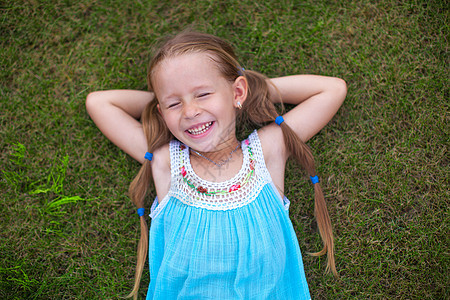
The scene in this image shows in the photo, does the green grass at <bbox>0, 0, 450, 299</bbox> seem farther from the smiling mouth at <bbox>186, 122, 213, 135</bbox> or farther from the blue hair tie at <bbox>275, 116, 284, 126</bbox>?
the smiling mouth at <bbox>186, 122, 213, 135</bbox>

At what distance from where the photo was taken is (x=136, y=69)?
2.49 m

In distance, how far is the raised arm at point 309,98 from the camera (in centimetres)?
215

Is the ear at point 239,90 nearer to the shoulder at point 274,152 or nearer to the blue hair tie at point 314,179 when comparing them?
the shoulder at point 274,152

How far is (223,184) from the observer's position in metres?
1.97

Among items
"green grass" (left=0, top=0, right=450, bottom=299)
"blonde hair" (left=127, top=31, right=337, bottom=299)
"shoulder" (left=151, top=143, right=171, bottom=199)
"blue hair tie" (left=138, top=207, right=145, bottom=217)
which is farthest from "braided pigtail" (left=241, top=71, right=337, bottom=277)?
"blue hair tie" (left=138, top=207, right=145, bottom=217)

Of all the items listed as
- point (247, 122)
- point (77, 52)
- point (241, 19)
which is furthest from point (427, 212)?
point (77, 52)

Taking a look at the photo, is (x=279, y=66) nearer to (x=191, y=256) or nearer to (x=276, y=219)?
(x=276, y=219)

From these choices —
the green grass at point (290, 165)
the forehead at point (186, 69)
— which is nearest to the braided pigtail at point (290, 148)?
the green grass at point (290, 165)

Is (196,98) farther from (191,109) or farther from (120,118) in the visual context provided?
(120,118)

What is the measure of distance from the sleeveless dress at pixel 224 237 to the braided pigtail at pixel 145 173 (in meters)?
0.23

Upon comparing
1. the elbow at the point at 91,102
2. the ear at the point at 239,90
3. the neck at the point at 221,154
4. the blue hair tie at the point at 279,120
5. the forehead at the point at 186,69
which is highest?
the forehead at the point at 186,69

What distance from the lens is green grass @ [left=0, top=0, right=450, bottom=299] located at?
233 cm

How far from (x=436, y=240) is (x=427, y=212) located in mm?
197

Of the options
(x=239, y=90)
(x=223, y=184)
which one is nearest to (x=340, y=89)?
(x=239, y=90)
